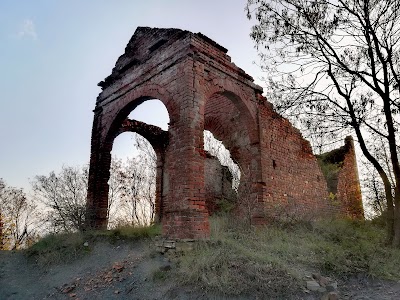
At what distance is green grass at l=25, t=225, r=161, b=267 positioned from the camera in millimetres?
7848

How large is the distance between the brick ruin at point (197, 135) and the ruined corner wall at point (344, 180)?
148mm

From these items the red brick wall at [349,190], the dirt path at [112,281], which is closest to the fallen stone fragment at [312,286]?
the dirt path at [112,281]

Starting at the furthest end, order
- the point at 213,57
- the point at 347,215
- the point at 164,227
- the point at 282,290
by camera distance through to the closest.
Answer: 1. the point at 347,215
2. the point at 213,57
3. the point at 164,227
4. the point at 282,290

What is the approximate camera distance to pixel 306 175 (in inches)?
428

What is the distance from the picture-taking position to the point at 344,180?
513 inches

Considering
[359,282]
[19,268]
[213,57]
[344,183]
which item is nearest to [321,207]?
[344,183]

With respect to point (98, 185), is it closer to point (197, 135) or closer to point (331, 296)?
point (197, 135)

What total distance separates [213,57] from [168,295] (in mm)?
5851

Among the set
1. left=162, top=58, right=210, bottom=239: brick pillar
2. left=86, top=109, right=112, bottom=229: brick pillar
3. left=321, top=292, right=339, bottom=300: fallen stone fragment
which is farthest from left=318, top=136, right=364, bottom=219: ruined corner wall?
left=86, top=109, right=112, bottom=229: brick pillar

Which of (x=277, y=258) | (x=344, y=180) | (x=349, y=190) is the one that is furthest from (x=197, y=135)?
(x=349, y=190)

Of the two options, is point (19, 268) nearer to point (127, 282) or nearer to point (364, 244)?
point (127, 282)

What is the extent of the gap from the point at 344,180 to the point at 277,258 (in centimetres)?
861

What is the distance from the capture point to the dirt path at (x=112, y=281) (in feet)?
16.9

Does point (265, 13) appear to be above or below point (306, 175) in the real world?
above
